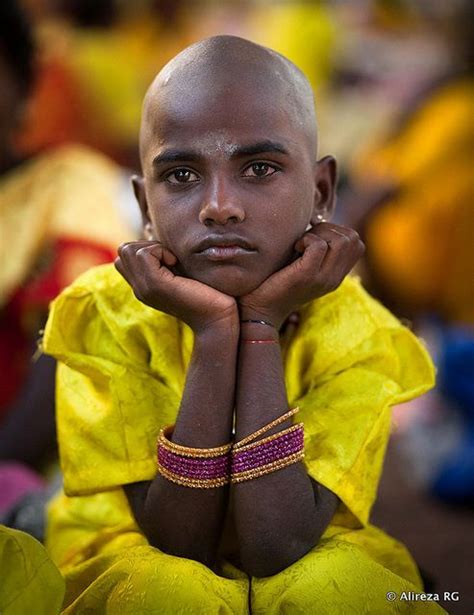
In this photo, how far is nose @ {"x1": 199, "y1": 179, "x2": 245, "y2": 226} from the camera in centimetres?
144

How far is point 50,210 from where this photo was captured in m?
2.60

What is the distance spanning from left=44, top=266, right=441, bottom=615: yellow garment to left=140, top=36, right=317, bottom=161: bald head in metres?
0.28

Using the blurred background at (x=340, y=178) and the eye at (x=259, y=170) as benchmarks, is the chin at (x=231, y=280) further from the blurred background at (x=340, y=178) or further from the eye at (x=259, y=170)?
the blurred background at (x=340, y=178)

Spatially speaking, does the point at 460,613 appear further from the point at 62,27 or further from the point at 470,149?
the point at 62,27

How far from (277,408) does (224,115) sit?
43 cm

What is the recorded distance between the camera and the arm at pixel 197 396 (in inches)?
58.6

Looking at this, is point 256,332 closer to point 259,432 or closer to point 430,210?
point 259,432

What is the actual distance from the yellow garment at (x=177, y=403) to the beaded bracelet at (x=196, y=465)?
0.11 m

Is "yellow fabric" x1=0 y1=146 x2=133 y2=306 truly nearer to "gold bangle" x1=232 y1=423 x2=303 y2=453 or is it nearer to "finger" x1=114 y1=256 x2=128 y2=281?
"finger" x1=114 y1=256 x2=128 y2=281

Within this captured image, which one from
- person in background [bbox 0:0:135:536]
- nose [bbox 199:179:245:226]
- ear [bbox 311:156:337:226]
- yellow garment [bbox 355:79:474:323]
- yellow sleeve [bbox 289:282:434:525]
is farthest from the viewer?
yellow garment [bbox 355:79:474:323]

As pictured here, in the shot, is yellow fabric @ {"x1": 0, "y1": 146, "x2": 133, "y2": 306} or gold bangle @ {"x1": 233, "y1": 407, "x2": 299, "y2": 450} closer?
gold bangle @ {"x1": 233, "y1": 407, "x2": 299, "y2": 450}

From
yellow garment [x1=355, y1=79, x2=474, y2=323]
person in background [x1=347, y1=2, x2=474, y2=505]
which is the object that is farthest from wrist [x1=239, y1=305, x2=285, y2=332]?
yellow garment [x1=355, y1=79, x2=474, y2=323]

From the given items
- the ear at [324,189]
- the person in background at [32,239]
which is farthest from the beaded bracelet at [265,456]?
the person in background at [32,239]

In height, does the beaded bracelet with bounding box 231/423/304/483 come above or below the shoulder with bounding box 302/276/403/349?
below
